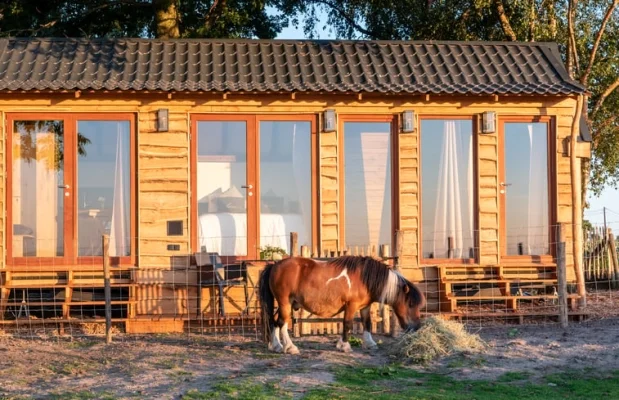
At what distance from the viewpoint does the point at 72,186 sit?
13609 millimetres

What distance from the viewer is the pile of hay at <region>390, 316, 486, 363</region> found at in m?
10.2

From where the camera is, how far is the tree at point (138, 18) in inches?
827

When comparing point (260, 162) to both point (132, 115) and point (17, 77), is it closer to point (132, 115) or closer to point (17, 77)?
point (132, 115)

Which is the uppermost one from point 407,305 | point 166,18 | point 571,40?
point 166,18

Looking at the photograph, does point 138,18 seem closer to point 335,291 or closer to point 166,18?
point 166,18

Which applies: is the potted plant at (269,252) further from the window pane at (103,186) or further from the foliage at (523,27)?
the foliage at (523,27)

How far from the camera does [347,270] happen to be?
11234mm

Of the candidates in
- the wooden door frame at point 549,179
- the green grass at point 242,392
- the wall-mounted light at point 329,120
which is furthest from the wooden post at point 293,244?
the green grass at point 242,392

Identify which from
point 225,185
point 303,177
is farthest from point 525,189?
point 225,185

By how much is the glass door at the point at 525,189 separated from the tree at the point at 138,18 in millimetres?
8860

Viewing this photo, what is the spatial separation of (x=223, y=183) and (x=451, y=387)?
594cm

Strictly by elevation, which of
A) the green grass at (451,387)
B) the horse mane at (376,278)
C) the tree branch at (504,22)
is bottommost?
the green grass at (451,387)

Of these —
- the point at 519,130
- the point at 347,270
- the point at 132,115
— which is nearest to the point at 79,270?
the point at 132,115

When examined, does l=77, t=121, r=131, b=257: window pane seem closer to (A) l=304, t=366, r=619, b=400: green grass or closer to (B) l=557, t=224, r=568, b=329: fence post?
(A) l=304, t=366, r=619, b=400: green grass
